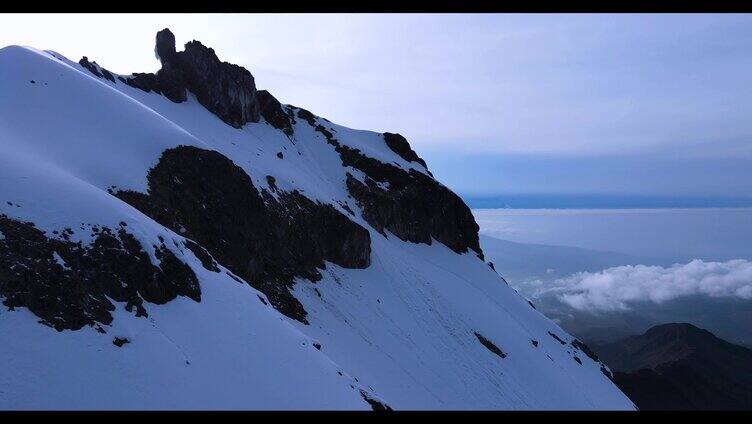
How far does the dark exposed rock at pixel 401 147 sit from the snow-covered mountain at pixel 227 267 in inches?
389

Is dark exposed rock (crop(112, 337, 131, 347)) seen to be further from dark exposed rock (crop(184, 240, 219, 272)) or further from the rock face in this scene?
the rock face

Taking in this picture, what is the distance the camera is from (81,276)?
619 inches

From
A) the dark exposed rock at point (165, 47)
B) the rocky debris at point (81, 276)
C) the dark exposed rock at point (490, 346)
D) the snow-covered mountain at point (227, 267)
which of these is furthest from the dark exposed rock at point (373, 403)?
the dark exposed rock at point (165, 47)

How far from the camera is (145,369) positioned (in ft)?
46.6

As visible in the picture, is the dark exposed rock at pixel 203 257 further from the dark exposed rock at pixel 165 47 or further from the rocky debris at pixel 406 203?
the dark exposed rock at pixel 165 47

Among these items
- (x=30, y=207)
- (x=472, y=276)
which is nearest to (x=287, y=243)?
(x=30, y=207)

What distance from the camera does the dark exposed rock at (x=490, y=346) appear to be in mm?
42625

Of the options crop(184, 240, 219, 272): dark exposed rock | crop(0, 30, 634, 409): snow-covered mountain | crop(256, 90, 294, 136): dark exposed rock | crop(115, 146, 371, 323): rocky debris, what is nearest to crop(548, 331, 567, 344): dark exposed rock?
crop(0, 30, 634, 409): snow-covered mountain

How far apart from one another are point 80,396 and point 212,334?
5135 mm

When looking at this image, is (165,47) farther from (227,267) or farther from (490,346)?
(490,346)

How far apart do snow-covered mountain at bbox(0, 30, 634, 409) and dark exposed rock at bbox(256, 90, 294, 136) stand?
1.00 ft

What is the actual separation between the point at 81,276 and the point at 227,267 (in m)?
13.2
